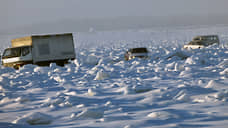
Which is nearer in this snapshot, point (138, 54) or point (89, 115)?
point (89, 115)

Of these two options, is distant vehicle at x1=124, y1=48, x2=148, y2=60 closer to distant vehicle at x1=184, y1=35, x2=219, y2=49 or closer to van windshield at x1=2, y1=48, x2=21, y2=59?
van windshield at x1=2, y1=48, x2=21, y2=59

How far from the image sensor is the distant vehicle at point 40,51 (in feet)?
59.0

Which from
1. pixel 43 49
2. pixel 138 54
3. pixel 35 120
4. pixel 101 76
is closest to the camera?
pixel 35 120

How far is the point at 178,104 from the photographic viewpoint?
6.97m

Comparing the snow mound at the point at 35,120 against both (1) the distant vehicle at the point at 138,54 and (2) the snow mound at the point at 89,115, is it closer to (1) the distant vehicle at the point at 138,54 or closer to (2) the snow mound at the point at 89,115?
(2) the snow mound at the point at 89,115

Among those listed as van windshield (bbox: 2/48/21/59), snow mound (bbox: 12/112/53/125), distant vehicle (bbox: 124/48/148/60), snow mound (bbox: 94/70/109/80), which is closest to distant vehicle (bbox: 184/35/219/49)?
distant vehicle (bbox: 124/48/148/60)

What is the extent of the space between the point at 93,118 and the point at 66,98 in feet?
7.38

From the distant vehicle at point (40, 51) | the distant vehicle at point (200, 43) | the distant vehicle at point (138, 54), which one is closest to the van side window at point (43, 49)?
the distant vehicle at point (40, 51)

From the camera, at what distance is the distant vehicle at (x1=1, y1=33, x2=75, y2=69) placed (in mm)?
17969

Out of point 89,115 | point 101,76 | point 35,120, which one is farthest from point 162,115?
point 101,76

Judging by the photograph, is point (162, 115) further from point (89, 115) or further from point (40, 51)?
point (40, 51)

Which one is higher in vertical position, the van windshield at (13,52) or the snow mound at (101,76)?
the van windshield at (13,52)

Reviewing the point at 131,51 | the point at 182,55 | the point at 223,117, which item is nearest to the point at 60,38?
the point at 131,51

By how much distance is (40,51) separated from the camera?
1822 centimetres
